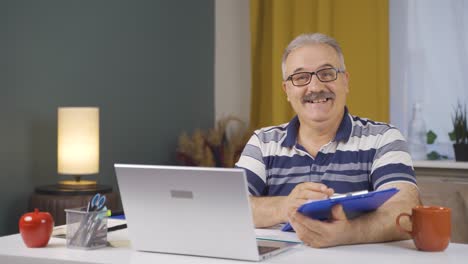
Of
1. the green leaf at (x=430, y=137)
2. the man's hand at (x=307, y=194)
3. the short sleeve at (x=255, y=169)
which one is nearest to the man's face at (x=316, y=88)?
the short sleeve at (x=255, y=169)

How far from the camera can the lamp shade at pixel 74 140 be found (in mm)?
3387

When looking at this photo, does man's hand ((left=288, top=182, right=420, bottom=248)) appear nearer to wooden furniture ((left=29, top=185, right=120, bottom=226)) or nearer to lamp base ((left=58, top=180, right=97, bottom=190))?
wooden furniture ((left=29, top=185, right=120, bottom=226))

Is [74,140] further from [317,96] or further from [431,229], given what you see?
[431,229]

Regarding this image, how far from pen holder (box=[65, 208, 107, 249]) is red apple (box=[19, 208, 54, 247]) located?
0.06 meters

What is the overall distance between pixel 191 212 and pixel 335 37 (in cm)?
296

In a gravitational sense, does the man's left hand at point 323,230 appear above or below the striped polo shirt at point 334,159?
below

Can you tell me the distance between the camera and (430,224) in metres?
1.73

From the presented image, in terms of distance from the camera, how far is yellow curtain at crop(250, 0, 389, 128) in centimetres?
427

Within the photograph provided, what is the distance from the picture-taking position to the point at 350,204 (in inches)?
68.7

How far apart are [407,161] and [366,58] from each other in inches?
87.0

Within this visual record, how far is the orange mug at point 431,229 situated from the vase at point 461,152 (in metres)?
2.24

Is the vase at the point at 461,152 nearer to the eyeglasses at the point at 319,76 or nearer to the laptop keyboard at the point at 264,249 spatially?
the eyeglasses at the point at 319,76

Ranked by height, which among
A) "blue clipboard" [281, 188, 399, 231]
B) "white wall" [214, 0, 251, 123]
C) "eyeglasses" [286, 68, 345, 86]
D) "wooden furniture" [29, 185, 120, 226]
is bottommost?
"wooden furniture" [29, 185, 120, 226]

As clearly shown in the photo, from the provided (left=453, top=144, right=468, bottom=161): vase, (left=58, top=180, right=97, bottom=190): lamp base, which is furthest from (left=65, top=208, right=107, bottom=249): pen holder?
(left=453, top=144, right=468, bottom=161): vase
